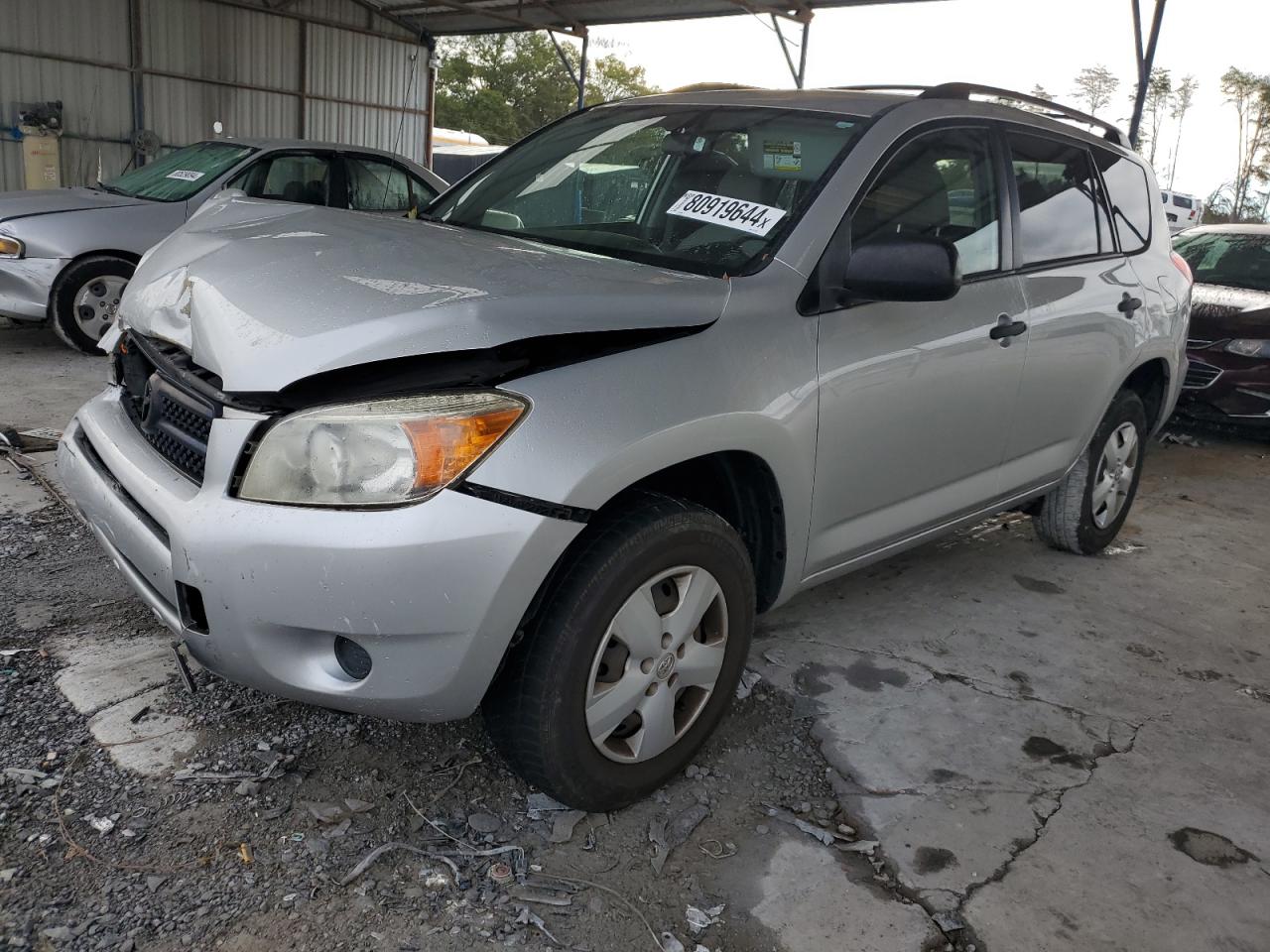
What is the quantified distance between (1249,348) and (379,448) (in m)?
6.58

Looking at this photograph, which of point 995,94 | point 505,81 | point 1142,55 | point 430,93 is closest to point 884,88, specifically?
point 995,94

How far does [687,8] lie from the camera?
1215 cm

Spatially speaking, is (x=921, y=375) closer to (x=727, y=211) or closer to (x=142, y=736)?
(x=727, y=211)

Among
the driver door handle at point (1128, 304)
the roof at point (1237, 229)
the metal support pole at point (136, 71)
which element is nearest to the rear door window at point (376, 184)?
the driver door handle at point (1128, 304)

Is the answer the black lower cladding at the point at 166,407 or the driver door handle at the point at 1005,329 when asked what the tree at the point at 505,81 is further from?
the black lower cladding at the point at 166,407

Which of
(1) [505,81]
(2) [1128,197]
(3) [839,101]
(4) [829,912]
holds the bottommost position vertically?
(4) [829,912]

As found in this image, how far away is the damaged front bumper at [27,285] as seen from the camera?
6.36 m

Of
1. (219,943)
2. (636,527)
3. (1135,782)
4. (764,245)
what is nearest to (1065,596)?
(1135,782)

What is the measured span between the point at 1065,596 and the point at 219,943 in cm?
322

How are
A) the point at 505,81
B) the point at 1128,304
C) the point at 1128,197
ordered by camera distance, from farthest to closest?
the point at 505,81, the point at 1128,197, the point at 1128,304

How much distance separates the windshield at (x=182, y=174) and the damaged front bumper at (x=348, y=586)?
5807 mm

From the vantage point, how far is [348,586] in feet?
6.17

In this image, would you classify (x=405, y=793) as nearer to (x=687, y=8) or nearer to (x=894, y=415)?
(x=894, y=415)

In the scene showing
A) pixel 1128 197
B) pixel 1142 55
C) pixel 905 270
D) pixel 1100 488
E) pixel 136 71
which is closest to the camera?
pixel 905 270
